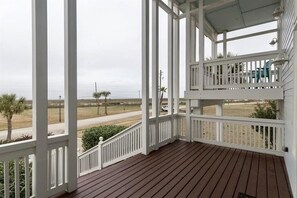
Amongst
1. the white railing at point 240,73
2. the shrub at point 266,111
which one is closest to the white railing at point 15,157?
the white railing at point 240,73

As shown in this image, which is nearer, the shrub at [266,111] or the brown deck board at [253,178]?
the brown deck board at [253,178]

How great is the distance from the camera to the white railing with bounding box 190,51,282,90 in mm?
3902

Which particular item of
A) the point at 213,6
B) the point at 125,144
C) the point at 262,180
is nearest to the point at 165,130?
the point at 125,144

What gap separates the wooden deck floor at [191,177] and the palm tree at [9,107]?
1194 millimetres

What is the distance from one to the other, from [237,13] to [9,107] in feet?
21.9

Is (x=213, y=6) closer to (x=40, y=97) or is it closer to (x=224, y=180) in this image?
(x=224, y=180)

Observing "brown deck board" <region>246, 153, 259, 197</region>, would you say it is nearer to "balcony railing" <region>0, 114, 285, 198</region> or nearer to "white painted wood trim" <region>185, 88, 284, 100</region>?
"balcony railing" <region>0, 114, 285, 198</region>

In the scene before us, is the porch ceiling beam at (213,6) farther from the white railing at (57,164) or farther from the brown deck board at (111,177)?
the white railing at (57,164)

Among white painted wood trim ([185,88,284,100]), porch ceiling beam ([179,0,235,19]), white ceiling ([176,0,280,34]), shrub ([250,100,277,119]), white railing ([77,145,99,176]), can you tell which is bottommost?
white railing ([77,145,99,176])

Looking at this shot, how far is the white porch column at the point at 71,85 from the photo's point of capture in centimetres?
239

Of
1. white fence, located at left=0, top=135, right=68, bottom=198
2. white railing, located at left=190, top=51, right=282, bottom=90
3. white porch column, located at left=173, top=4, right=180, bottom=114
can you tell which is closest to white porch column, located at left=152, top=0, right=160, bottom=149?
white porch column, located at left=173, top=4, right=180, bottom=114

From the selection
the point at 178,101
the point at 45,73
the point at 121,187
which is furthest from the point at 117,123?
the point at 45,73

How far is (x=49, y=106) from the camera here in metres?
2.24

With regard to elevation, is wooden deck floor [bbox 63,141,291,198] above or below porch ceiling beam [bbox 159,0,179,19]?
below
